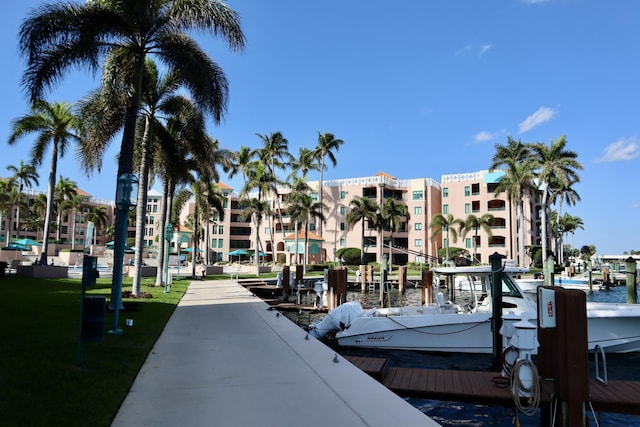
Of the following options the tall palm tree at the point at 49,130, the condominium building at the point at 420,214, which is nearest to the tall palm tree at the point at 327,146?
the condominium building at the point at 420,214

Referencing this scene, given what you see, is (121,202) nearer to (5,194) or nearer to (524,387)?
(524,387)

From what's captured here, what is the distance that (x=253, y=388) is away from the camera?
6527mm

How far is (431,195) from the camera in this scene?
240 ft

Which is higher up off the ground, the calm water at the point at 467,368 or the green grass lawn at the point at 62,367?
the green grass lawn at the point at 62,367

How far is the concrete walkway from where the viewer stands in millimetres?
5340

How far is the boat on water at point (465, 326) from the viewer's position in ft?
43.5

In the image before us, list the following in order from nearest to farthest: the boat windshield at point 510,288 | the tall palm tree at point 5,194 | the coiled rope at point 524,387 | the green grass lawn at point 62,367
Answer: the green grass lawn at point 62,367
the coiled rope at point 524,387
the boat windshield at point 510,288
the tall palm tree at point 5,194

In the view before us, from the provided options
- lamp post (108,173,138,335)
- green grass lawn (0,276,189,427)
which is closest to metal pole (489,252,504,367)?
green grass lawn (0,276,189,427)

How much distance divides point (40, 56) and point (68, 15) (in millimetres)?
1501

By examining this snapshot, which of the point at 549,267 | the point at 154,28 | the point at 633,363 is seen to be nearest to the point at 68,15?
the point at 154,28

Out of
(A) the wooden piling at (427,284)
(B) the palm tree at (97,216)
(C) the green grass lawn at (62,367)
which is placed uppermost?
(B) the palm tree at (97,216)

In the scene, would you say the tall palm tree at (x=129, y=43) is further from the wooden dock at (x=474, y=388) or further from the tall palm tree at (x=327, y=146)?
the tall palm tree at (x=327, y=146)

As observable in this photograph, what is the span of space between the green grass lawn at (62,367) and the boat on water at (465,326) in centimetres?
581

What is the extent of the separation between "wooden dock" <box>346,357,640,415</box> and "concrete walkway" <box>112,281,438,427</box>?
131 cm
